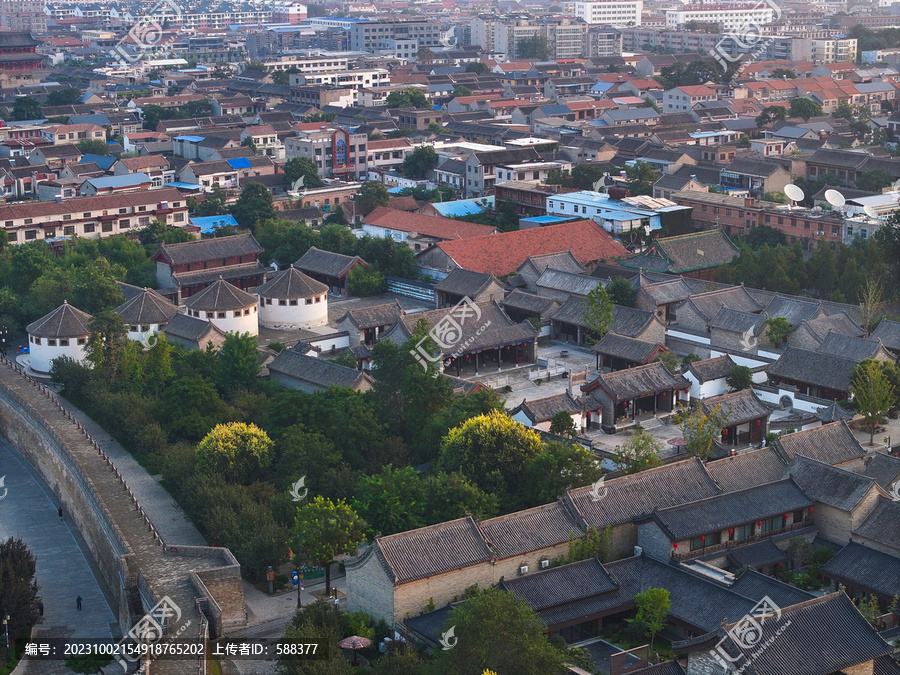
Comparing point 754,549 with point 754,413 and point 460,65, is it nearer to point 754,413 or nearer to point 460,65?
point 754,413

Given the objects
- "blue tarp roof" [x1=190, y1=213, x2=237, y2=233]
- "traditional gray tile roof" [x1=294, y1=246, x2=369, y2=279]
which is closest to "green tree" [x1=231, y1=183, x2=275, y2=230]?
"blue tarp roof" [x1=190, y1=213, x2=237, y2=233]

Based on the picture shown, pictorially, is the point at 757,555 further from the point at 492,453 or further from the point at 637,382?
the point at 637,382

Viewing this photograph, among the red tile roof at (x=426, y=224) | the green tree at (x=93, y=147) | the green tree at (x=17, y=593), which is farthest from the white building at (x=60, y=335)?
the green tree at (x=93, y=147)

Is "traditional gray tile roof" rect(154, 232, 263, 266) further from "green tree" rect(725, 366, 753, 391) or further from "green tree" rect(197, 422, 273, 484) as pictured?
"green tree" rect(725, 366, 753, 391)

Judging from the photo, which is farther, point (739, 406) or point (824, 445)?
point (739, 406)

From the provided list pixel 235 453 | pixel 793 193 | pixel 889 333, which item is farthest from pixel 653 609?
pixel 793 193

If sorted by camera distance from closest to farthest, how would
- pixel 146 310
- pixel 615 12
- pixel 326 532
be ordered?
pixel 326 532 → pixel 146 310 → pixel 615 12
